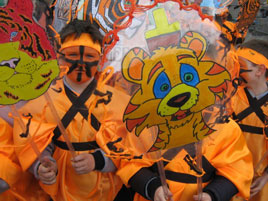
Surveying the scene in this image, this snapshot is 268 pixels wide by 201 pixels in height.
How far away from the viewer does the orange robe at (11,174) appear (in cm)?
138

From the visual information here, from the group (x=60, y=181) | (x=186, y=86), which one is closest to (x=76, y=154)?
(x=60, y=181)

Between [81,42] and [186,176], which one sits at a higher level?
[81,42]

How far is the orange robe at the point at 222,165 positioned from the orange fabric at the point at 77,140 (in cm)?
18

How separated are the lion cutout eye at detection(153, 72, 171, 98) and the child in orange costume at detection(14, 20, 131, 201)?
0.66 ft

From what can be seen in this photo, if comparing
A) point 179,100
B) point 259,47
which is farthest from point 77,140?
point 259,47

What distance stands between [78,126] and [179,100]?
602mm

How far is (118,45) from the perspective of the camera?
1.03 m

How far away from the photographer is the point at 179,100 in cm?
107

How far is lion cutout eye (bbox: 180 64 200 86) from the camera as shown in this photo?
3.35 ft

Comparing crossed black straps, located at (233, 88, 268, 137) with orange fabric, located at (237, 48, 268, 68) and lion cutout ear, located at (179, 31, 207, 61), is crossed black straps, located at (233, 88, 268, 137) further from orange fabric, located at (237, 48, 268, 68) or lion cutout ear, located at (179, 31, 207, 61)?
lion cutout ear, located at (179, 31, 207, 61)

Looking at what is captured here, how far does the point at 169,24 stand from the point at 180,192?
834 millimetres

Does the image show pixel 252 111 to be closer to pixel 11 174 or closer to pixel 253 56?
pixel 253 56

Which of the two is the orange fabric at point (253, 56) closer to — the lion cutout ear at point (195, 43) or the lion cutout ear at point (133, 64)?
the lion cutout ear at point (195, 43)

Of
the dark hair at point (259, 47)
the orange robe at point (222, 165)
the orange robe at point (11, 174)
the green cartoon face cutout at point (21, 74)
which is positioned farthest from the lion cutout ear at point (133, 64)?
the dark hair at point (259, 47)
